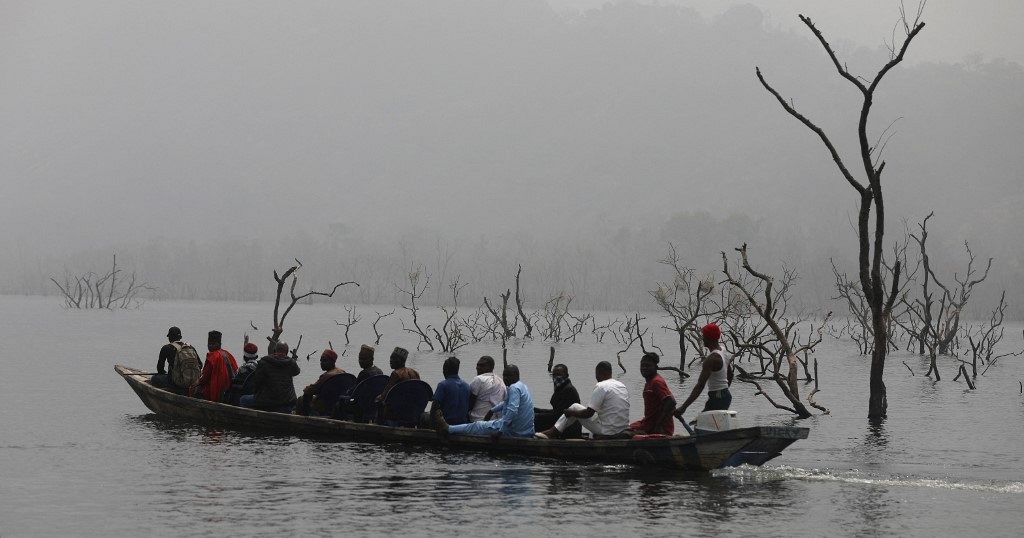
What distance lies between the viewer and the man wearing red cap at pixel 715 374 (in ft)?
56.3

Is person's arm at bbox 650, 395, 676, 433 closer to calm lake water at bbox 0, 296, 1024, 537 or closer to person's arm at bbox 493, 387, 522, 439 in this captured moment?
calm lake water at bbox 0, 296, 1024, 537

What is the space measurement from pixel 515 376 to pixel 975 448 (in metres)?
11.7

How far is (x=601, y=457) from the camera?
18344 mm

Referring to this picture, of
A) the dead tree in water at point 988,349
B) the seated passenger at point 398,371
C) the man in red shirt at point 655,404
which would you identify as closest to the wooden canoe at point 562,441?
the man in red shirt at point 655,404

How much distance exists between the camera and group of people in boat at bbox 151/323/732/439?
58.5 feet

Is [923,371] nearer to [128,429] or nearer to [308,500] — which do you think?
[128,429]

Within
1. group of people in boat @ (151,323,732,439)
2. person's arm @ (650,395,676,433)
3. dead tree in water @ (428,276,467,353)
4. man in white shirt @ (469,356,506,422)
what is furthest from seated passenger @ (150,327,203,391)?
dead tree in water @ (428,276,467,353)

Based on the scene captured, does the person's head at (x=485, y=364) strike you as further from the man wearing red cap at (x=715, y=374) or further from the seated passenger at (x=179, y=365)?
the seated passenger at (x=179, y=365)

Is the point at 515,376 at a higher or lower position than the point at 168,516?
higher

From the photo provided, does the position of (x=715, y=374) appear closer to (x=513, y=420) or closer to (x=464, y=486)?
(x=513, y=420)

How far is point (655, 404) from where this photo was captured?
1805 centimetres

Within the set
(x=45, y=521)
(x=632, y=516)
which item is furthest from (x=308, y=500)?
(x=632, y=516)

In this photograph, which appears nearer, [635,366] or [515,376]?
[515,376]

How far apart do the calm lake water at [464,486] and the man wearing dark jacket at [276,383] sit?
2.32 ft
